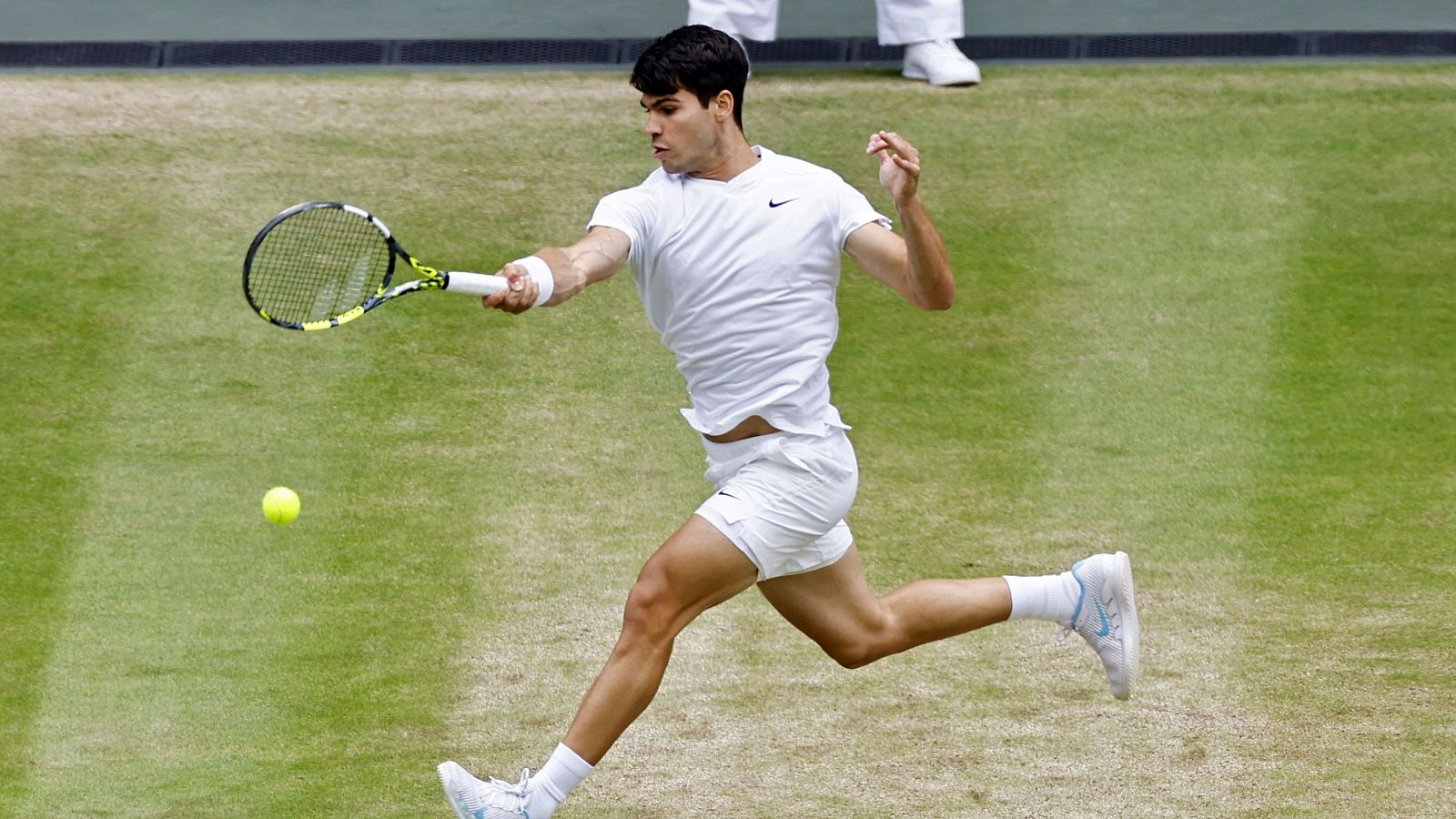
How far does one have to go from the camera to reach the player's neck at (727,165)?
502 cm

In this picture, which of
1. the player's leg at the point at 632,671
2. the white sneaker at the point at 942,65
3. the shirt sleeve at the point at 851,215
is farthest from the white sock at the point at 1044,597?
the white sneaker at the point at 942,65

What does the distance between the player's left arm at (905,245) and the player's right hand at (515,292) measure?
907mm

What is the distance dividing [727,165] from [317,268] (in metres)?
1.62

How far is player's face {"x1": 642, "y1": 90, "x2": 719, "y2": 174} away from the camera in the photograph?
194 inches

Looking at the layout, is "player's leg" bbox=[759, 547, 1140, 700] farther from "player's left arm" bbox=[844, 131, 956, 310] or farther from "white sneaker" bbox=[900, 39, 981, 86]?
"white sneaker" bbox=[900, 39, 981, 86]

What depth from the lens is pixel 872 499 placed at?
709 centimetres

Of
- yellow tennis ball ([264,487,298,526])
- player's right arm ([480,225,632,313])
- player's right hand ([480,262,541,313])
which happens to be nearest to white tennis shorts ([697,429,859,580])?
player's right arm ([480,225,632,313])

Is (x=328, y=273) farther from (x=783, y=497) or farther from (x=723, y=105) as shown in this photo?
(x=783, y=497)

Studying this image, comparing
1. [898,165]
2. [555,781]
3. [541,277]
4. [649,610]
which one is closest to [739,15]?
[898,165]

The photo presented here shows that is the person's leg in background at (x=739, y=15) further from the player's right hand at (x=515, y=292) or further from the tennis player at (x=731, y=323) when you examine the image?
the player's right hand at (x=515, y=292)

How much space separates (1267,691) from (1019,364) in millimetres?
2195

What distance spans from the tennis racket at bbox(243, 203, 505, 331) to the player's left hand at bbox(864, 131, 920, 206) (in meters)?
1.01

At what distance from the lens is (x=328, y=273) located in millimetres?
5613

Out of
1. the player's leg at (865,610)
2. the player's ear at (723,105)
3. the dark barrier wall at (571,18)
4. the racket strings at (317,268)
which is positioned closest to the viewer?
the player's ear at (723,105)
